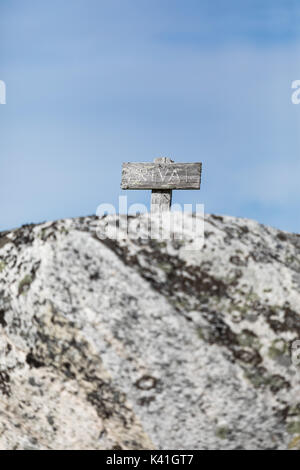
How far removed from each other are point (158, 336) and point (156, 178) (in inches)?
199

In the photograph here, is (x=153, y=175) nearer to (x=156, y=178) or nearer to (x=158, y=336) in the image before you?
(x=156, y=178)

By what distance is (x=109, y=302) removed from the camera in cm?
390

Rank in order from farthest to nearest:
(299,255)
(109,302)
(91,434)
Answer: (299,255)
(91,434)
(109,302)

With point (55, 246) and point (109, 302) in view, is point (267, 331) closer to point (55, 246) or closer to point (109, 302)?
point (109, 302)

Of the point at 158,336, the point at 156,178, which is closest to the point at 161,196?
the point at 156,178

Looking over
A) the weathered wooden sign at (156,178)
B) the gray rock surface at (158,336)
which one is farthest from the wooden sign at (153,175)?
the gray rock surface at (158,336)

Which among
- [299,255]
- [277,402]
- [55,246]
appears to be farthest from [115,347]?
[299,255]

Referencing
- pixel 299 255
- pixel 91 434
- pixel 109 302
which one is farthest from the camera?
pixel 299 255

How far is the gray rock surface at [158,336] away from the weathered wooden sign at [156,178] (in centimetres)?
435

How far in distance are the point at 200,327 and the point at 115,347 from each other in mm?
599

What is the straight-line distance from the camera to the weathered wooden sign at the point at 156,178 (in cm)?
859

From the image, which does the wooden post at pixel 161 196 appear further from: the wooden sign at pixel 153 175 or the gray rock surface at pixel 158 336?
the gray rock surface at pixel 158 336

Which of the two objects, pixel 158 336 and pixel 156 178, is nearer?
pixel 158 336

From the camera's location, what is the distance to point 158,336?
12.7ft
